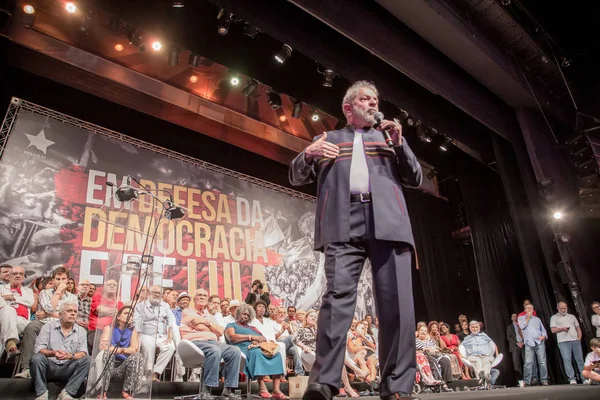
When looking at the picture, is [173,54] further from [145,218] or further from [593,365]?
[593,365]

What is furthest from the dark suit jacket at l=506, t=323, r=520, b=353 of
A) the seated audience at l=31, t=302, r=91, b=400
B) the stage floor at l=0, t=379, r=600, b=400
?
the seated audience at l=31, t=302, r=91, b=400

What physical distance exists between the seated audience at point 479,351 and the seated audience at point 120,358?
19.7 feet

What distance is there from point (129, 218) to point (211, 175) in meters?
4.00

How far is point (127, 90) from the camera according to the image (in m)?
7.43

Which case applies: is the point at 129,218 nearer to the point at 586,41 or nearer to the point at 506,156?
the point at 506,156

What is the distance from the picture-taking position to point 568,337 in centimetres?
675

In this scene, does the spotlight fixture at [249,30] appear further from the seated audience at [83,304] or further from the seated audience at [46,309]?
the seated audience at [83,304]

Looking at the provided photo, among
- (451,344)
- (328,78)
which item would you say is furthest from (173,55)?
(451,344)

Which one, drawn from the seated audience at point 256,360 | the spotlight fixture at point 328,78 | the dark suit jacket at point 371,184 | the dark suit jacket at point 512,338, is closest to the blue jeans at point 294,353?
the seated audience at point 256,360

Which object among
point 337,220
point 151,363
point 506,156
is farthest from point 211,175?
point 337,220

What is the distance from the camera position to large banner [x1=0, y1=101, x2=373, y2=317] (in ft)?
18.9

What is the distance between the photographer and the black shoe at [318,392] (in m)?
1.51

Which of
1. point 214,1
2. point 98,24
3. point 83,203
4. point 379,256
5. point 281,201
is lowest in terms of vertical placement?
point 379,256

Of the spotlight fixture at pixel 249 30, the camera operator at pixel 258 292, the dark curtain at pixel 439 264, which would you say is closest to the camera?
the spotlight fixture at pixel 249 30
